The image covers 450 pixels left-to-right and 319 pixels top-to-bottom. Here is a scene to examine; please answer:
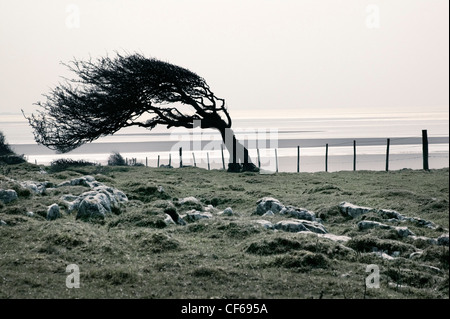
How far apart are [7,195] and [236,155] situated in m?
20.2

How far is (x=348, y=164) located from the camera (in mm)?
51594

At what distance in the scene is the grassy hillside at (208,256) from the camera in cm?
999

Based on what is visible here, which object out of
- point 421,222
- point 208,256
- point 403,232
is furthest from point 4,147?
point 403,232

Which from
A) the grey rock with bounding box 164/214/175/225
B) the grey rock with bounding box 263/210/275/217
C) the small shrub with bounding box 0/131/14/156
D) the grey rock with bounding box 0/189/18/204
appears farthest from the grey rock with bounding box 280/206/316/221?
the small shrub with bounding box 0/131/14/156

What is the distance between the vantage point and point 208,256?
12.3 metres

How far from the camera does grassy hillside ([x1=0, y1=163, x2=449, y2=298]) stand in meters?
9.99

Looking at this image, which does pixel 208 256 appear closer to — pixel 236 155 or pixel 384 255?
pixel 384 255

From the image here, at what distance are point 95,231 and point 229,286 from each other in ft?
18.7

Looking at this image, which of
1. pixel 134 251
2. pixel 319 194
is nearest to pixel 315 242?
pixel 134 251

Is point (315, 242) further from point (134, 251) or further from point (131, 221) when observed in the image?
point (131, 221)

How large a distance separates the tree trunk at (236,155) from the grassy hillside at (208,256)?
16.3m

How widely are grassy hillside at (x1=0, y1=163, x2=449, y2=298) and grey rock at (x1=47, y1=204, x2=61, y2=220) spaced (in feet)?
1.11

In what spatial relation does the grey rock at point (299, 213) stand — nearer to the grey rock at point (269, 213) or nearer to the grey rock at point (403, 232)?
the grey rock at point (269, 213)

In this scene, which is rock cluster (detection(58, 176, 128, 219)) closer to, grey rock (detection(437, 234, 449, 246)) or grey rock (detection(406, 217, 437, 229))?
grey rock (detection(406, 217, 437, 229))
